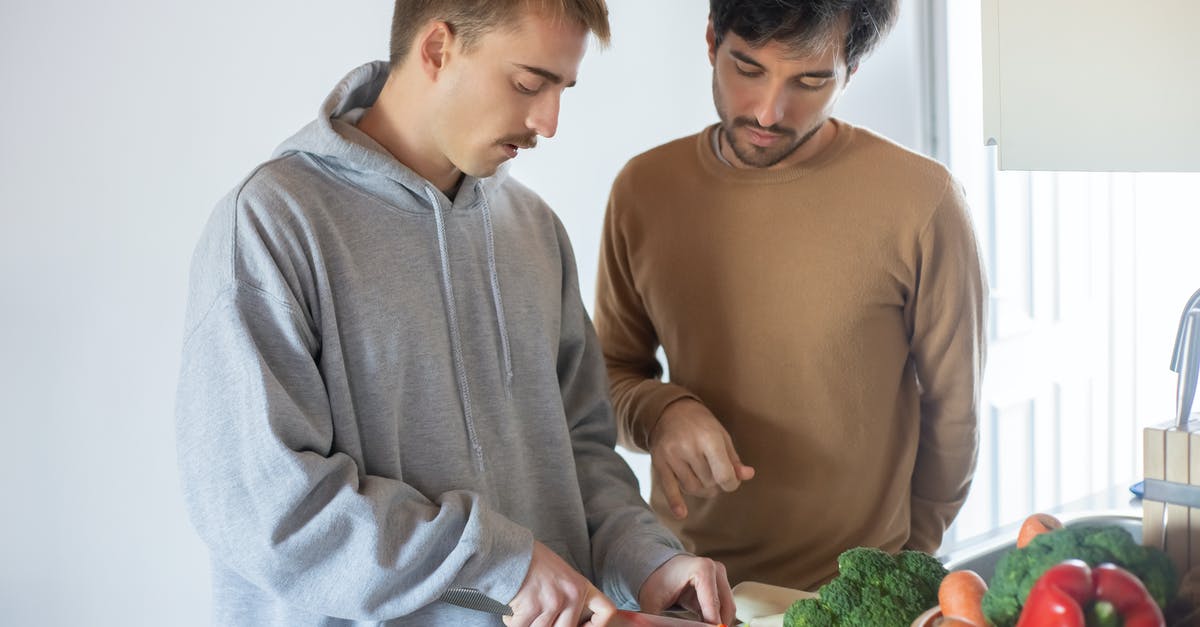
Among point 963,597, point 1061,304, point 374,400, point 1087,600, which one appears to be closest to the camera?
point 1087,600

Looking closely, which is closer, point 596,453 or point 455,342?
point 455,342

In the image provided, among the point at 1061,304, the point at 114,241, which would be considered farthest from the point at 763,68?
the point at 1061,304

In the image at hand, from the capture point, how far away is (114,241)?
6.41ft

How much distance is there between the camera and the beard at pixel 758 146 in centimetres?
157

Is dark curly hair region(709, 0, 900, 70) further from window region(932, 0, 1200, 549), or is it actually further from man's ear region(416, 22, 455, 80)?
window region(932, 0, 1200, 549)

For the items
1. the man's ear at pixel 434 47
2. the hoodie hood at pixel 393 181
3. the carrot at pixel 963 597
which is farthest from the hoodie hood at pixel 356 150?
the carrot at pixel 963 597

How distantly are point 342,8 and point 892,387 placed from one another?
1.26 m


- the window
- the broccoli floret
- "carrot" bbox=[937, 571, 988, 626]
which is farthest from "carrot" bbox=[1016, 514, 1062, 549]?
the window

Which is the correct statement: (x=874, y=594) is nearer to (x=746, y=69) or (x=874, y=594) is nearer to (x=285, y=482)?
(x=285, y=482)

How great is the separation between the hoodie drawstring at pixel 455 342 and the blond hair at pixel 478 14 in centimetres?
18

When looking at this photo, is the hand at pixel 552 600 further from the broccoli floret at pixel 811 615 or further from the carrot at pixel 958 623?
the carrot at pixel 958 623

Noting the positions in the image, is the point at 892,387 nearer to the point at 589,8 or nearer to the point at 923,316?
the point at 923,316

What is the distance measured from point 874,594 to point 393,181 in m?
0.67

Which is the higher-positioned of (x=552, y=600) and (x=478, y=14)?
(x=478, y=14)
